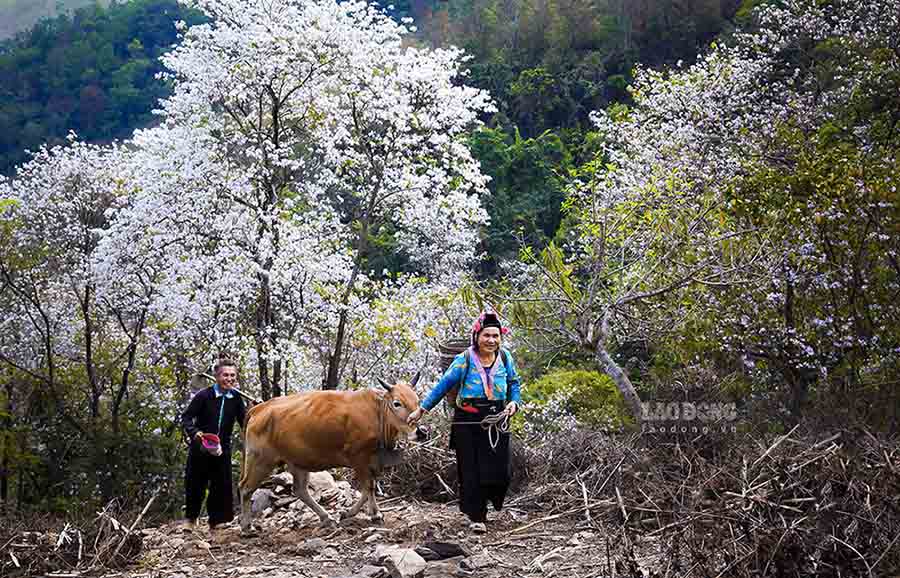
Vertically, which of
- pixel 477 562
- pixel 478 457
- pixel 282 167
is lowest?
pixel 477 562

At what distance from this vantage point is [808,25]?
2733 centimetres

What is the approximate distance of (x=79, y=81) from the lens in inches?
3253

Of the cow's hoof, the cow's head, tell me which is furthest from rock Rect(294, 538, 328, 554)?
the cow's head

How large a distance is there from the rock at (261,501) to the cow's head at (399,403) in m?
2.20

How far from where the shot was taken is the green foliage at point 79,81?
7812 centimetres

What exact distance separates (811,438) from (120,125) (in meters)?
80.2

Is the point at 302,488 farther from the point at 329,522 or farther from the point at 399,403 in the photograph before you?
the point at 399,403

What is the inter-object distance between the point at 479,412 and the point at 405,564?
177 centimetres

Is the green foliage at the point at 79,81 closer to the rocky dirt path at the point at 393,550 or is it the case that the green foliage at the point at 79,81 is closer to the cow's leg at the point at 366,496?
the rocky dirt path at the point at 393,550

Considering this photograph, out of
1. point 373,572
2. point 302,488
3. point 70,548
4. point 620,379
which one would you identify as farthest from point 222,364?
point 620,379

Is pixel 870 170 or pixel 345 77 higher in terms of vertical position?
pixel 345 77

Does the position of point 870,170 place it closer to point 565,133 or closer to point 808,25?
point 808,25

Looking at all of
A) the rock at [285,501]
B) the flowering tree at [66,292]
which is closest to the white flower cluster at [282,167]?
the flowering tree at [66,292]

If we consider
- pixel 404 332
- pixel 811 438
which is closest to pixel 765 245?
pixel 811 438
